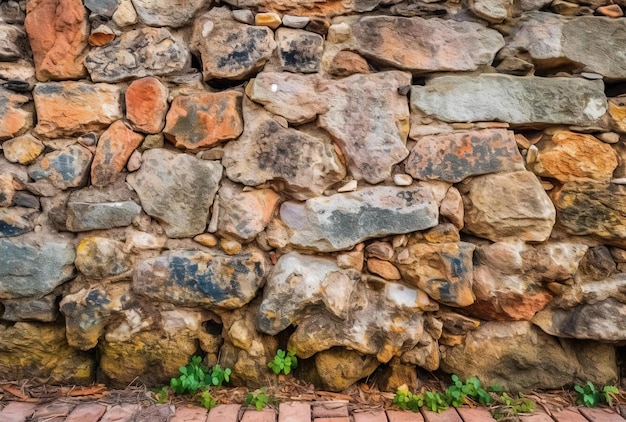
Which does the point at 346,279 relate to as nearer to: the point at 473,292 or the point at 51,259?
the point at 473,292

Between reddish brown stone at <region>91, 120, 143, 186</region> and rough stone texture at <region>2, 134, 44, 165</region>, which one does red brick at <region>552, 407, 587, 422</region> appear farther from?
rough stone texture at <region>2, 134, 44, 165</region>

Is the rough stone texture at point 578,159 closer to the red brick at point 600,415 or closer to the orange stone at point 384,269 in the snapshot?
the orange stone at point 384,269

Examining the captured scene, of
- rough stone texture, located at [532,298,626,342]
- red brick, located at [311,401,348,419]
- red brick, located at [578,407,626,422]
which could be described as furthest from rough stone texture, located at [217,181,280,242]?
red brick, located at [578,407,626,422]

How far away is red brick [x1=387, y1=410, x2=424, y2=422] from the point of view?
4.55 ft

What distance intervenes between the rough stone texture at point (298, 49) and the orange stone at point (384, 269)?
812mm

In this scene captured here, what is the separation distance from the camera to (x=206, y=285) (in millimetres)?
1521

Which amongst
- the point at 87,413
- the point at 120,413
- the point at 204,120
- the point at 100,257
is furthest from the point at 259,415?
the point at 204,120

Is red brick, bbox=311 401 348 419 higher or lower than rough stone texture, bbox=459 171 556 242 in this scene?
lower

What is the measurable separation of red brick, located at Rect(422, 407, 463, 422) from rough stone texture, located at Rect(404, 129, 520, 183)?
34.0 inches

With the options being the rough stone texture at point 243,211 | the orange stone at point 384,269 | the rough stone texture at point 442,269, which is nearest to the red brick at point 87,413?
the rough stone texture at point 243,211

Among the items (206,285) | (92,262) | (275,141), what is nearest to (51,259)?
(92,262)

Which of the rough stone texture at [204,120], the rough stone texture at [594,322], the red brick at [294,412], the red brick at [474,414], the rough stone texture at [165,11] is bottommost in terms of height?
the red brick at [474,414]

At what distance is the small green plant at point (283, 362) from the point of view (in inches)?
60.1

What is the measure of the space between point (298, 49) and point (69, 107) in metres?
0.94
